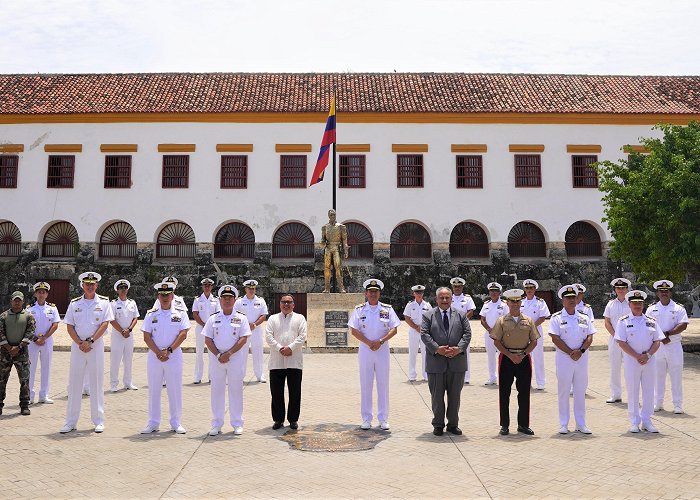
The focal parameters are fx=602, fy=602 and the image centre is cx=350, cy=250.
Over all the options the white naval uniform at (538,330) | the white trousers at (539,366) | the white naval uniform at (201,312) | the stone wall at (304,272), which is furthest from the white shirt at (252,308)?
the stone wall at (304,272)

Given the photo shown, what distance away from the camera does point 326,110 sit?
2402 cm

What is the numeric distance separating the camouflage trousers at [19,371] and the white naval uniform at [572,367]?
272 inches

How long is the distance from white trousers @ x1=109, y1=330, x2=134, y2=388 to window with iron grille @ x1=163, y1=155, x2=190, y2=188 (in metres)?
14.8

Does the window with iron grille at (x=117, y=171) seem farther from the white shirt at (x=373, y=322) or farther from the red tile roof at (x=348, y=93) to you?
the white shirt at (x=373, y=322)

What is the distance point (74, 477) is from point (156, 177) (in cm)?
2037

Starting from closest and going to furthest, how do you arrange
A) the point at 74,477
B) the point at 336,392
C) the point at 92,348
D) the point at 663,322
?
the point at 74,477 → the point at 92,348 → the point at 663,322 → the point at 336,392

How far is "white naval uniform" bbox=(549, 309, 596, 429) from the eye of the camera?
276 inches

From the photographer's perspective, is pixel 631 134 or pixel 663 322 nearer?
pixel 663 322

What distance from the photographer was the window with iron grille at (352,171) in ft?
80.1

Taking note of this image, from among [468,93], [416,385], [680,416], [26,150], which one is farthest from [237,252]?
[680,416]

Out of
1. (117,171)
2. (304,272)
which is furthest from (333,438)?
(117,171)

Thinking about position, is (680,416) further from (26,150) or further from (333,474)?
(26,150)

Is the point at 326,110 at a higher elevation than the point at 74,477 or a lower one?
higher

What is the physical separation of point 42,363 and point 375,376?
17.1 feet
